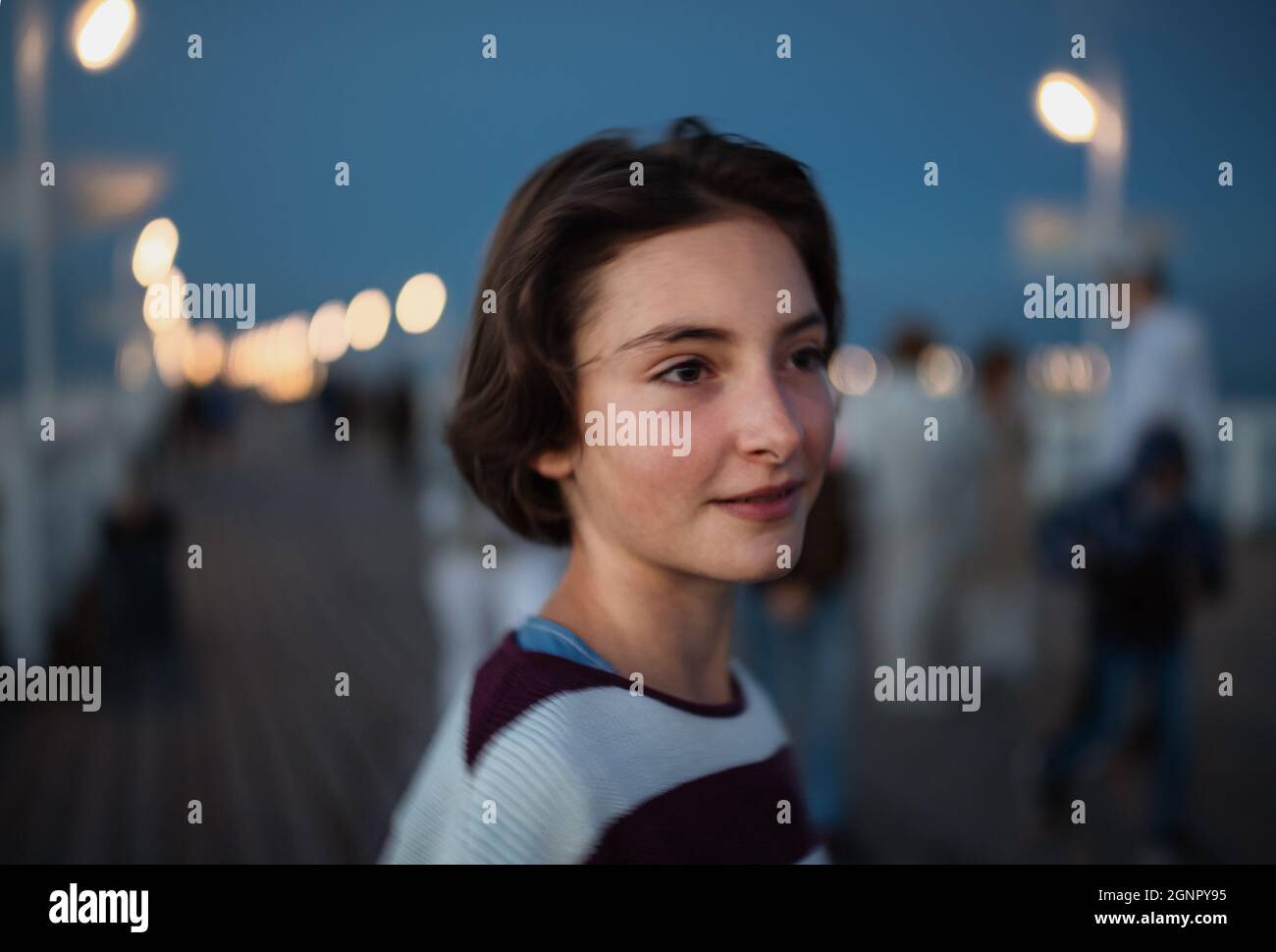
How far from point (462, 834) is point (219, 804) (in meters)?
3.77

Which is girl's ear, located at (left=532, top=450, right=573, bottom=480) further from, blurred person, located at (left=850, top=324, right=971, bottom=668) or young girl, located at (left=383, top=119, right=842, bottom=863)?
blurred person, located at (left=850, top=324, right=971, bottom=668)

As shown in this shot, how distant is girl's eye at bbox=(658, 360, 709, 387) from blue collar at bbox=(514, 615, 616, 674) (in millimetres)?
303

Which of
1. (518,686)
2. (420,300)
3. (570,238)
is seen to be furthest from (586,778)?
(420,300)

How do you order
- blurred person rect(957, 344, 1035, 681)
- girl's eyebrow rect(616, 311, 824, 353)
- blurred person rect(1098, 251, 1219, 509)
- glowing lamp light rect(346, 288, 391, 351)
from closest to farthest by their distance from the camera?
1. girl's eyebrow rect(616, 311, 824, 353)
2. glowing lamp light rect(346, 288, 391, 351)
3. blurred person rect(1098, 251, 1219, 509)
4. blurred person rect(957, 344, 1035, 681)

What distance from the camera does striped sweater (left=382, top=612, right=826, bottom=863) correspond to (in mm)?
1199

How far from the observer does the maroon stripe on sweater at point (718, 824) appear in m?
1.24

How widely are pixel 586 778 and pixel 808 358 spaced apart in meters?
0.56

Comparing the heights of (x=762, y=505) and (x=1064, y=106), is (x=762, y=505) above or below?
below

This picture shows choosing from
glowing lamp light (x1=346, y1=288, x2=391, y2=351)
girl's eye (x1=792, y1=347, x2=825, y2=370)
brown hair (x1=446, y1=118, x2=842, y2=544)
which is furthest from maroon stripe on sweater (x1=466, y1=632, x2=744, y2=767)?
glowing lamp light (x1=346, y1=288, x2=391, y2=351)

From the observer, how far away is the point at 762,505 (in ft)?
4.41

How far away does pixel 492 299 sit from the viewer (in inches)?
56.4

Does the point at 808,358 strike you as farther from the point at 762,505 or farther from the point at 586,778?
the point at 586,778

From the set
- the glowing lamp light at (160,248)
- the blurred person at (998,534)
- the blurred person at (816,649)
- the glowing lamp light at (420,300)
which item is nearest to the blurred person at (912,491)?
the blurred person at (998,534)
